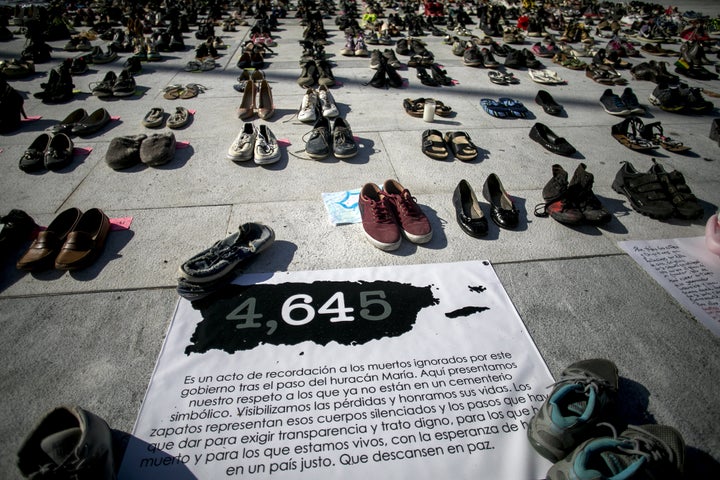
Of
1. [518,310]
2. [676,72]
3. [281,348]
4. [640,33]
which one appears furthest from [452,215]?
[640,33]

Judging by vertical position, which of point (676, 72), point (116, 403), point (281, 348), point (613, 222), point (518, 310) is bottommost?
point (116, 403)

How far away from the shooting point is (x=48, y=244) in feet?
7.93

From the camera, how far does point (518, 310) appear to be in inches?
88.6

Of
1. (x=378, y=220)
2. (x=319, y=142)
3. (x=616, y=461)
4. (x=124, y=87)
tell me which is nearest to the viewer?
(x=616, y=461)

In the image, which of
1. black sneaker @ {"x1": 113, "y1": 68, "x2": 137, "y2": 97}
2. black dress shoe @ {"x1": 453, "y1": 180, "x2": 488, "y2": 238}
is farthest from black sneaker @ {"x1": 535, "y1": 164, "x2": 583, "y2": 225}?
black sneaker @ {"x1": 113, "y1": 68, "x2": 137, "y2": 97}

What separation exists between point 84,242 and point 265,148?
6.31 feet

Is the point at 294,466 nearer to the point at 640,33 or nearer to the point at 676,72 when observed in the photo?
the point at 676,72

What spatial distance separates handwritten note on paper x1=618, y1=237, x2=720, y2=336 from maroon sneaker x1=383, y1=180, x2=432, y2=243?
1.69 meters

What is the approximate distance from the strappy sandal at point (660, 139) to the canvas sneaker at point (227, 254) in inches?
198

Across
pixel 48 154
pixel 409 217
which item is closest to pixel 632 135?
pixel 409 217

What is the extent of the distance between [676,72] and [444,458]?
9.93 meters

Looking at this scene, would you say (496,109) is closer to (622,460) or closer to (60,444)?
(622,460)

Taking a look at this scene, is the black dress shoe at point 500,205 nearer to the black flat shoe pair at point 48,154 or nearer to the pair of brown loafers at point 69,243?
the pair of brown loafers at point 69,243

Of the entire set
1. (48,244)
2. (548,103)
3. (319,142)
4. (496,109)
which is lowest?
(48,244)
